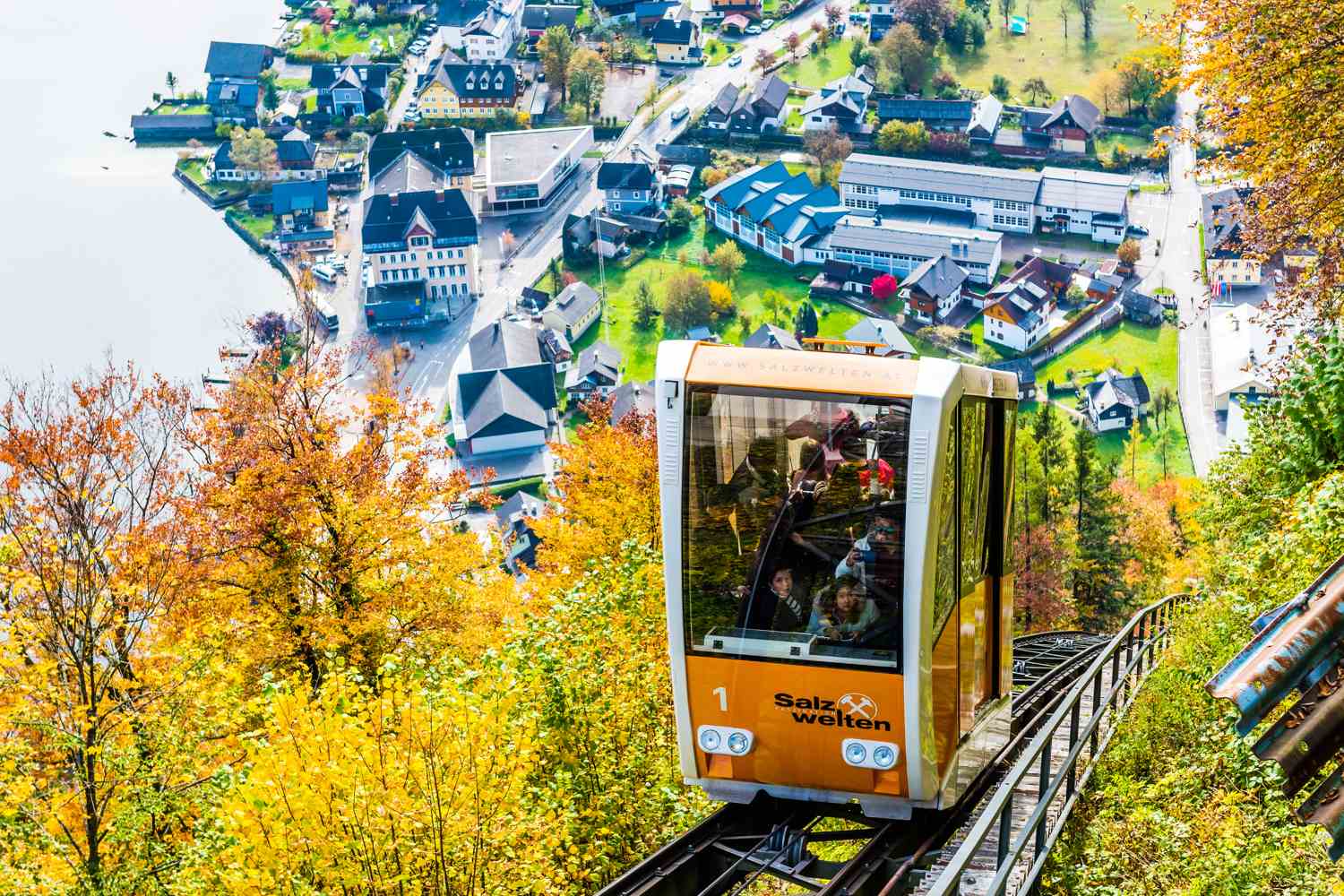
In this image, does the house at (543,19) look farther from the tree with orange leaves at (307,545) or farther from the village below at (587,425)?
the tree with orange leaves at (307,545)

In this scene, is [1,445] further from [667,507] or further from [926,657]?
[926,657]

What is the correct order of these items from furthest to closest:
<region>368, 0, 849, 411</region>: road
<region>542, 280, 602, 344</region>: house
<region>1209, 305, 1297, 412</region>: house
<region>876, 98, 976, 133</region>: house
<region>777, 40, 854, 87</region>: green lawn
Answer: <region>777, 40, 854, 87</region>: green lawn
<region>876, 98, 976, 133</region>: house
<region>542, 280, 602, 344</region>: house
<region>368, 0, 849, 411</region>: road
<region>1209, 305, 1297, 412</region>: house

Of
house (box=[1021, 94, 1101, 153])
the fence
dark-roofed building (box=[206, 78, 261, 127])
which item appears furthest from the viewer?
dark-roofed building (box=[206, 78, 261, 127])

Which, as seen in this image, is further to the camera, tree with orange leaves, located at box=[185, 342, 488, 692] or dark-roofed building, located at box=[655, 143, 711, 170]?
dark-roofed building, located at box=[655, 143, 711, 170]

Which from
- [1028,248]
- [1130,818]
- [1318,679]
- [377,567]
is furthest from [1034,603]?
[1028,248]

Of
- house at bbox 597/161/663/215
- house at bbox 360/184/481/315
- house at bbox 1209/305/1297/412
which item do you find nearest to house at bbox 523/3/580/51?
house at bbox 597/161/663/215

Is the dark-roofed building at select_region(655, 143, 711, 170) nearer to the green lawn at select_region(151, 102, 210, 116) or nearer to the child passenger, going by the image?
the green lawn at select_region(151, 102, 210, 116)

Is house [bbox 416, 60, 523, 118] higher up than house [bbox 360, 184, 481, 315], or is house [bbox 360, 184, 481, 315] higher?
house [bbox 416, 60, 523, 118]
